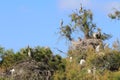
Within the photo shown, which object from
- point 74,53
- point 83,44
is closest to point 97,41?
point 83,44

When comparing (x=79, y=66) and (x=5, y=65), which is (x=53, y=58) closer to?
(x=5, y=65)

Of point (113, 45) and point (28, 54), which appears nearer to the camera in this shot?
point (113, 45)

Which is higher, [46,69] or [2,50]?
[2,50]

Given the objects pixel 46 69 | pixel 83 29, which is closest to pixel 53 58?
pixel 46 69

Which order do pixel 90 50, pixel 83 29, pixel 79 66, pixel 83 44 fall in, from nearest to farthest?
pixel 79 66
pixel 90 50
pixel 83 44
pixel 83 29

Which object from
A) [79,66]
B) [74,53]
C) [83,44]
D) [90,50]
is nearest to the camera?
[79,66]

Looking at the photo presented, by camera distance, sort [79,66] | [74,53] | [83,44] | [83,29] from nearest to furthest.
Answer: [79,66], [74,53], [83,44], [83,29]

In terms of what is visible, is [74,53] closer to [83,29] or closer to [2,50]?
[2,50]

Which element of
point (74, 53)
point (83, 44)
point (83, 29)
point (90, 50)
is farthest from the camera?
point (83, 29)

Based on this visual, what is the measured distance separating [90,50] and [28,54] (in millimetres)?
3580

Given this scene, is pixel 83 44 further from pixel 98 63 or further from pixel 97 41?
pixel 98 63

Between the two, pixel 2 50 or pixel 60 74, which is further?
pixel 2 50

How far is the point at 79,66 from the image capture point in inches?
1024

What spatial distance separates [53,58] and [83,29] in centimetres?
651
